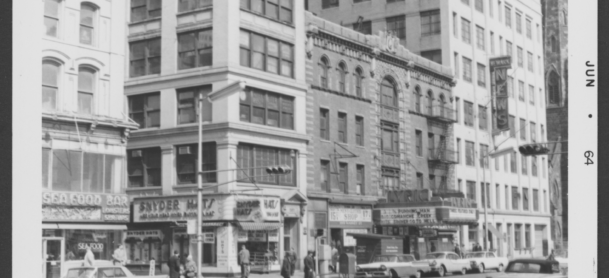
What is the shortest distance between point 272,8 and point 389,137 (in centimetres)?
1732

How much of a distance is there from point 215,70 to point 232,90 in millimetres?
14124

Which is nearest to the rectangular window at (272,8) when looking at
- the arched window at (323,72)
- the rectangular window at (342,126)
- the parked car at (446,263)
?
the arched window at (323,72)

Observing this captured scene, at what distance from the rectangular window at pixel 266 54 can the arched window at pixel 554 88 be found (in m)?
17.1

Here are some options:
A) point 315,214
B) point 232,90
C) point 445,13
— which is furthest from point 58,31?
point 445,13

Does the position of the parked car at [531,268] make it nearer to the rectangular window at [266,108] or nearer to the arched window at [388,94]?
the rectangular window at [266,108]

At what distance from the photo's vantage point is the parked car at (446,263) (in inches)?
1959

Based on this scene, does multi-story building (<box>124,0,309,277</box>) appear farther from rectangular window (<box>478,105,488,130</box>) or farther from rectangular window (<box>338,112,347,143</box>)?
rectangular window (<box>478,105,488,130</box>)

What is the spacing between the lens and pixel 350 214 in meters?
58.2

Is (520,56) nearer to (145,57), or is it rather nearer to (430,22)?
(430,22)

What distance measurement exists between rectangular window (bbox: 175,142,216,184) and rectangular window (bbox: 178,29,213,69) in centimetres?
520

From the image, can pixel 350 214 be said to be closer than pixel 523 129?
Yes

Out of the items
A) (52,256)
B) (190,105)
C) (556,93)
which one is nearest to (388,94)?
(556,93)

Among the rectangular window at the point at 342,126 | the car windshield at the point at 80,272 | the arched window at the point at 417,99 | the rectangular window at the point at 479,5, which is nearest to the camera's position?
the car windshield at the point at 80,272

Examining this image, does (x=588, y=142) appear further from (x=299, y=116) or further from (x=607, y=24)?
(x=299, y=116)
